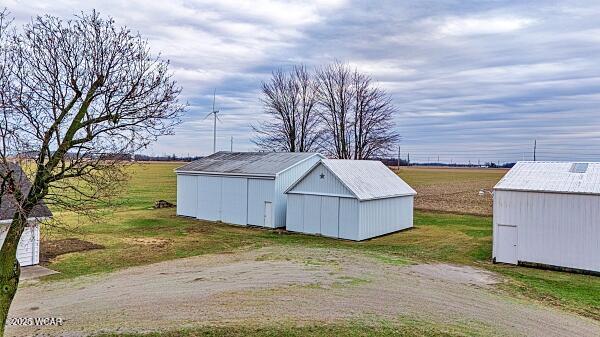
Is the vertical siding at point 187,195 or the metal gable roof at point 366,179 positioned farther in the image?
the vertical siding at point 187,195

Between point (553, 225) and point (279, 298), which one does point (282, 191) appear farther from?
point (279, 298)

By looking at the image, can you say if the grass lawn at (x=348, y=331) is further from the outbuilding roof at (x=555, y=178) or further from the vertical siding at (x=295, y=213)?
the vertical siding at (x=295, y=213)

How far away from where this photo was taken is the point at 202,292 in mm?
12305

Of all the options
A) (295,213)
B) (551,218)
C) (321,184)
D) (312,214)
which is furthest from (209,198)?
(551,218)

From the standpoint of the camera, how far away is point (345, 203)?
22.8m

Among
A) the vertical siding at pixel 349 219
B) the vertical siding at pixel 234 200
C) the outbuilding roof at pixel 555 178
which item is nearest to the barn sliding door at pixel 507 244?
the outbuilding roof at pixel 555 178

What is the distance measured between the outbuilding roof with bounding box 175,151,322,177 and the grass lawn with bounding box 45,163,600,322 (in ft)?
11.6

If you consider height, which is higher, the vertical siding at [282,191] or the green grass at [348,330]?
the vertical siding at [282,191]

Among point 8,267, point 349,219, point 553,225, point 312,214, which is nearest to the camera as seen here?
point 8,267

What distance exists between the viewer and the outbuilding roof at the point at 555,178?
1702cm

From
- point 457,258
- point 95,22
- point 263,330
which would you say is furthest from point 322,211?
point 95,22

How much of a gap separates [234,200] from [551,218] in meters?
17.8

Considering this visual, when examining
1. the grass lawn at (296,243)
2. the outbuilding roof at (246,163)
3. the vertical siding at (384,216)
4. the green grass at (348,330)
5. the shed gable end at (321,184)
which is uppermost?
the outbuilding roof at (246,163)

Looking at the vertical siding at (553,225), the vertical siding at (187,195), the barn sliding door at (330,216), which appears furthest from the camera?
the vertical siding at (187,195)
